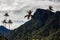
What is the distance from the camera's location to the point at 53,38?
7308 inches

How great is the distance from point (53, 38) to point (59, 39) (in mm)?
11415

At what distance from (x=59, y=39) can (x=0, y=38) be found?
4056 inches

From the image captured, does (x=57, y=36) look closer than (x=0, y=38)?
No

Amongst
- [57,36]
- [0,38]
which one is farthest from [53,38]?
[0,38]

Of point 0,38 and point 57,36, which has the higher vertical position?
point 0,38

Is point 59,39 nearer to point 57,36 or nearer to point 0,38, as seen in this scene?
point 57,36

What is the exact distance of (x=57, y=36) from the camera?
18575 centimetres

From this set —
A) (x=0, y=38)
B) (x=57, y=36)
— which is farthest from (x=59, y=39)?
(x=0, y=38)

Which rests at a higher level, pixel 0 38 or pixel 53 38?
pixel 0 38

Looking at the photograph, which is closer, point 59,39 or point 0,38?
point 0,38

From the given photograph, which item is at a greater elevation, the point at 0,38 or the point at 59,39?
the point at 0,38

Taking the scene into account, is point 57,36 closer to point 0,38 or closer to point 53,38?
point 53,38

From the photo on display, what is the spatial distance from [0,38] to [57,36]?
113603mm

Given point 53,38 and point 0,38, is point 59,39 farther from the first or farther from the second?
point 0,38
